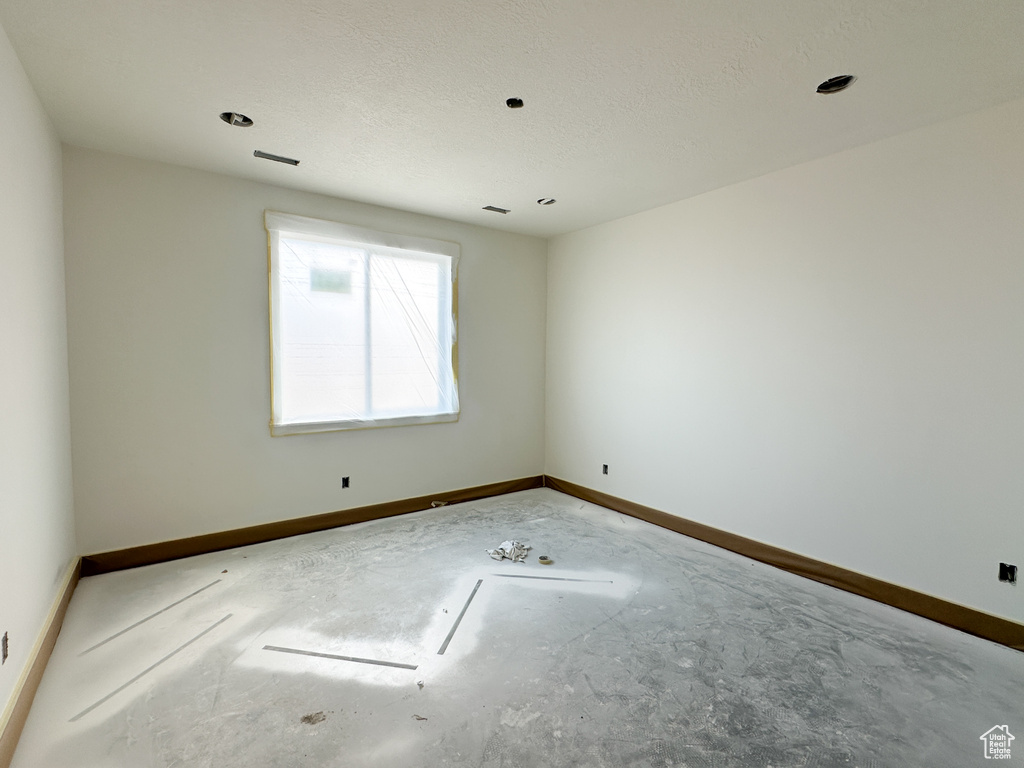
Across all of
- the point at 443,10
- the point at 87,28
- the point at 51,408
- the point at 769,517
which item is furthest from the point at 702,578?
the point at 87,28

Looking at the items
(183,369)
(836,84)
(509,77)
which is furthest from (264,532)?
(836,84)

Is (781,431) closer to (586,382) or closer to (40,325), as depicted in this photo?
(586,382)

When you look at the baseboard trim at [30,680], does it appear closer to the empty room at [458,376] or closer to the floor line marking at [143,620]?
the empty room at [458,376]

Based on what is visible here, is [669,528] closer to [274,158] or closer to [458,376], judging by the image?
[458,376]

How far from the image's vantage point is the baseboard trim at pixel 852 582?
238cm

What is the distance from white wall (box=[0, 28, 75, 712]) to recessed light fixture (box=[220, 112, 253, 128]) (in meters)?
0.76

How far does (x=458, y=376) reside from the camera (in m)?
4.57

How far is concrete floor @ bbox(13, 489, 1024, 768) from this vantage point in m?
1.69

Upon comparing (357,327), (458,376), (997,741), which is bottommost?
(997,741)

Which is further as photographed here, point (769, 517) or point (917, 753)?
point (769, 517)

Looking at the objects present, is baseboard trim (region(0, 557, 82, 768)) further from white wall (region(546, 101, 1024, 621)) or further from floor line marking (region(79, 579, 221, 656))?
white wall (region(546, 101, 1024, 621))

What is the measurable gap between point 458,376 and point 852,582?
3.27 m

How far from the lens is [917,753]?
5.52ft

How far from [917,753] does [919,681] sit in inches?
19.7
